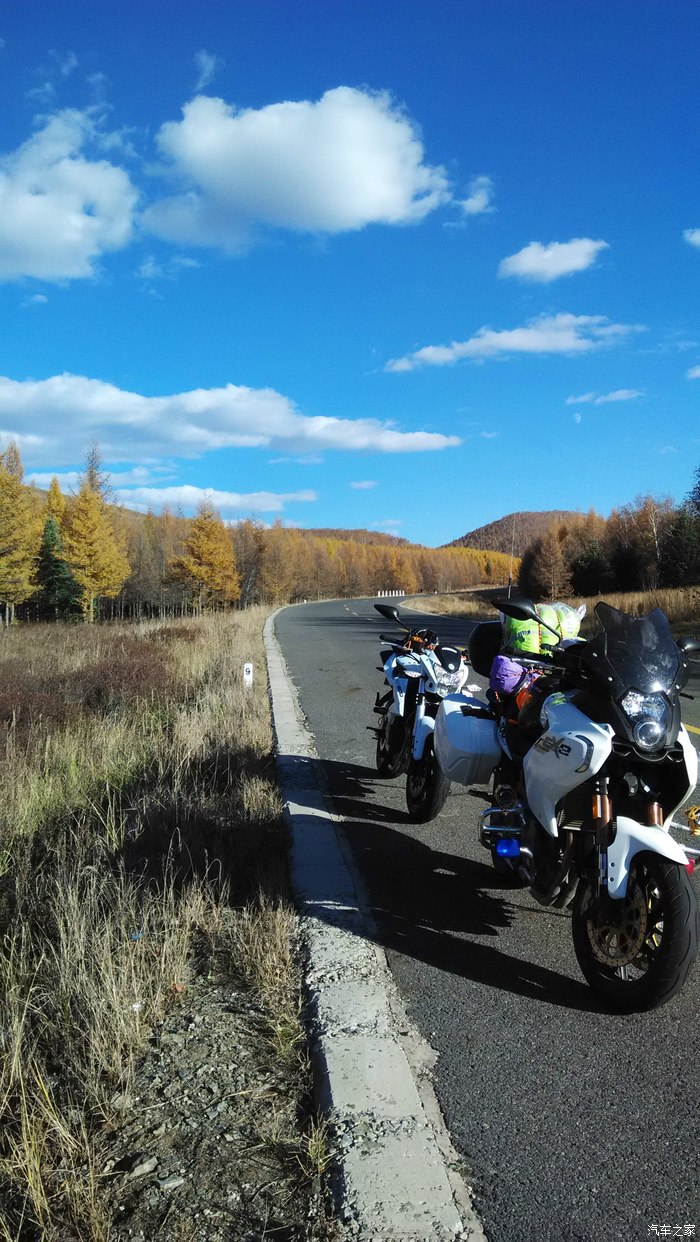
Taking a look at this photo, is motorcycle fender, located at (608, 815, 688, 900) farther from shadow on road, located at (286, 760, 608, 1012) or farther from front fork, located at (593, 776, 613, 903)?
shadow on road, located at (286, 760, 608, 1012)

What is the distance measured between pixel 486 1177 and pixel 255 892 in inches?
84.0

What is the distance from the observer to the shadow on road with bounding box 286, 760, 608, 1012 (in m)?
3.37

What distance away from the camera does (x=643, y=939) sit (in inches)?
114

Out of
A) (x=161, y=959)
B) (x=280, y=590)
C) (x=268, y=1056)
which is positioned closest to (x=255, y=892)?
(x=161, y=959)

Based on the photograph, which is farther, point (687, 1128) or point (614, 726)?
point (614, 726)

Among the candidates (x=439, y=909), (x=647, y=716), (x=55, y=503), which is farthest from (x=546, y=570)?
(x=647, y=716)

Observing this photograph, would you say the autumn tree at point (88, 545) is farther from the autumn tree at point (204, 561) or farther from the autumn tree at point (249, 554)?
the autumn tree at point (249, 554)

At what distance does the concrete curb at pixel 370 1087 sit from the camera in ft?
6.83

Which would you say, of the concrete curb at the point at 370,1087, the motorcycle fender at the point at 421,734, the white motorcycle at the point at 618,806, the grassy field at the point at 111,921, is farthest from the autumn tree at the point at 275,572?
the white motorcycle at the point at 618,806

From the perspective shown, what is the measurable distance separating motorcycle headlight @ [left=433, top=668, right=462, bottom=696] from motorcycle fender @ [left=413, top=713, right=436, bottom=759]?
0.29 metres

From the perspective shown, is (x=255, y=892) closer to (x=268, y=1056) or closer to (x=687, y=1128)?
(x=268, y=1056)

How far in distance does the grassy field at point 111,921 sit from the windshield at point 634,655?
1.76 metres

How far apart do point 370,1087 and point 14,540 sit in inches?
1864

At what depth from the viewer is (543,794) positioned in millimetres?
3324
